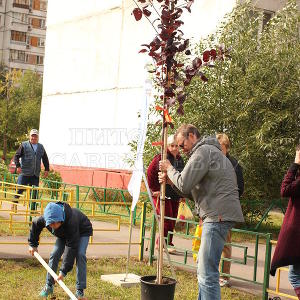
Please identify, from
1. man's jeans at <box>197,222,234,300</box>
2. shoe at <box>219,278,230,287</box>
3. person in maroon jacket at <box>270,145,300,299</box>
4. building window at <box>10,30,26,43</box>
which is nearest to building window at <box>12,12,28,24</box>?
building window at <box>10,30,26,43</box>

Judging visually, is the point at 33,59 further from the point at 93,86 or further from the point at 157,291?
the point at 157,291

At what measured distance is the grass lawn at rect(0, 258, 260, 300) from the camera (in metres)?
6.83

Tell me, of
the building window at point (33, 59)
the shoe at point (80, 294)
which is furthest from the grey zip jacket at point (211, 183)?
the building window at point (33, 59)

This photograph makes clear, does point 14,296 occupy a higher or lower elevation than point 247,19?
lower

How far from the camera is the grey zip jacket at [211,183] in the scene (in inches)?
214

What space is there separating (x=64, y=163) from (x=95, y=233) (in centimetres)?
1291

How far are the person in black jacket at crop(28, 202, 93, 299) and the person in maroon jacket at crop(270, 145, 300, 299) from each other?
1828mm

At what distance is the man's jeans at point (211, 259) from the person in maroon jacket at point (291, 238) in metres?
0.59

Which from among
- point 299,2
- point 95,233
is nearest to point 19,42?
point 299,2

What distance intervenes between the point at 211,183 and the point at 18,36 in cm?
6502

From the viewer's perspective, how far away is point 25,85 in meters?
51.4

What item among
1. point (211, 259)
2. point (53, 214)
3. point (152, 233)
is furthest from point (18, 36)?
point (211, 259)

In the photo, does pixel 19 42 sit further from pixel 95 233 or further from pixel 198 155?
pixel 198 155

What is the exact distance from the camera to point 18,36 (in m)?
67.9
